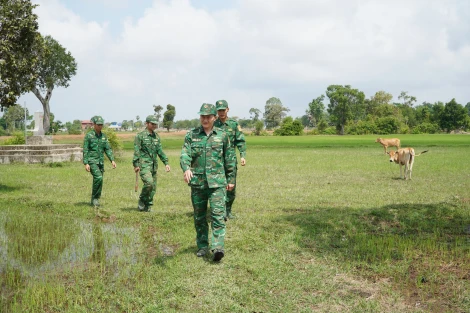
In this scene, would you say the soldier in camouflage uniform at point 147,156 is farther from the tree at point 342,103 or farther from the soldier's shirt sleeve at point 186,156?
the tree at point 342,103

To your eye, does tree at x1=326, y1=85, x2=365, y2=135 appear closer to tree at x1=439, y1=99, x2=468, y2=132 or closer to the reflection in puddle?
tree at x1=439, y1=99, x2=468, y2=132

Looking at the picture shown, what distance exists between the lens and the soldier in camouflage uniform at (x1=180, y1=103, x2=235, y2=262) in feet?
21.4

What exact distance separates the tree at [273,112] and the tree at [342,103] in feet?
76.7

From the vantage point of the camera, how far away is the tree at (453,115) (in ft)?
303

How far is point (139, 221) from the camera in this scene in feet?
31.1

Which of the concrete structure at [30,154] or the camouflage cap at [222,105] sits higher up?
the camouflage cap at [222,105]

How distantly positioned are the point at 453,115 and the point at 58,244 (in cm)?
9959

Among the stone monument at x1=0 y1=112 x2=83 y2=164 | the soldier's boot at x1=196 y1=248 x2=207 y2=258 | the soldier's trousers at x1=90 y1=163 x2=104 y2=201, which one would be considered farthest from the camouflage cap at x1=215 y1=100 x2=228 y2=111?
the stone monument at x1=0 y1=112 x2=83 y2=164

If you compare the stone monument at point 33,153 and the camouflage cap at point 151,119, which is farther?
the stone monument at point 33,153

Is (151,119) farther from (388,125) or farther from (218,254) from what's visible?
(388,125)

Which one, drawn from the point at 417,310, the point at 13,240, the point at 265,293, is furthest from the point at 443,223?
the point at 13,240

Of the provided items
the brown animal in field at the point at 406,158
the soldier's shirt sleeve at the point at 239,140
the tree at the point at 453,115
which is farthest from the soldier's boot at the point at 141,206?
the tree at the point at 453,115

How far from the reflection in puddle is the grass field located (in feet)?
0.07

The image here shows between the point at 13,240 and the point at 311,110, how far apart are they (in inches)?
5054
